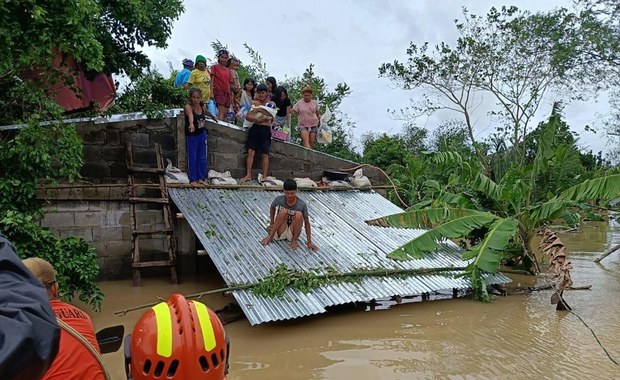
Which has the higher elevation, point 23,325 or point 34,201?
point 34,201

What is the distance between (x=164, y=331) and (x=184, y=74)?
8922mm

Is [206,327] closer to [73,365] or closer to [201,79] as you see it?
[73,365]

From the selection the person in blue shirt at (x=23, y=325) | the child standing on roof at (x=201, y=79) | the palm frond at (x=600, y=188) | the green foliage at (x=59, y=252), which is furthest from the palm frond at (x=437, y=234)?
the person in blue shirt at (x=23, y=325)

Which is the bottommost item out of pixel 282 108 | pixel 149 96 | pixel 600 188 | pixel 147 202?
pixel 147 202

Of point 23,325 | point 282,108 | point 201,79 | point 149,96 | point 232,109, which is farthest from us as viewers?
point 232,109

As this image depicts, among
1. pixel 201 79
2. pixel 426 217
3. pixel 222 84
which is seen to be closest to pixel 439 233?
pixel 426 217

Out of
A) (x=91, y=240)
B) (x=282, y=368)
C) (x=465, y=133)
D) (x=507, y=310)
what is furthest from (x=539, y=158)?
(x=465, y=133)

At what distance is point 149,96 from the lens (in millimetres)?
8180

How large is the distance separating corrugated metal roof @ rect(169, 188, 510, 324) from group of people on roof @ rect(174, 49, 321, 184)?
89 cm

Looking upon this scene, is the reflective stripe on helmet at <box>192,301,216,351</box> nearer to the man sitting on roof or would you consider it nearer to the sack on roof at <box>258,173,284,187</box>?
the man sitting on roof

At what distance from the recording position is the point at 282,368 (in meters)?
4.74

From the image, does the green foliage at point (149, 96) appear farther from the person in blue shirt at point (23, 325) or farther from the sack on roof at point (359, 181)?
the person in blue shirt at point (23, 325)

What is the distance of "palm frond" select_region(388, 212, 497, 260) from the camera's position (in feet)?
23.0

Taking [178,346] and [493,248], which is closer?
[178,346]
